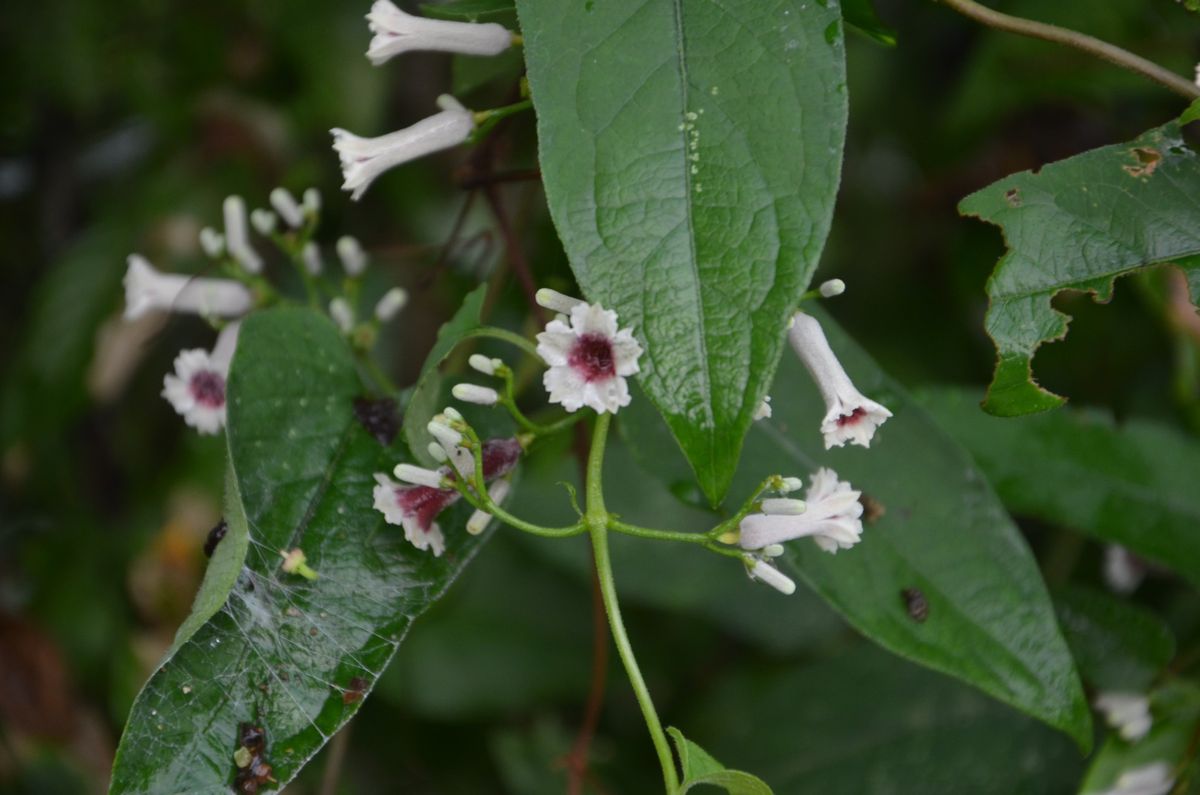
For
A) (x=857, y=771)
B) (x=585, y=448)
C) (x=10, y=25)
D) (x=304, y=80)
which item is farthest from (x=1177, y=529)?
(x=10, y=25)

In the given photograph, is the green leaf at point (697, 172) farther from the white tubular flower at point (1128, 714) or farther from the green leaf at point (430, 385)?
the white tubular flower at point (1128, 714)

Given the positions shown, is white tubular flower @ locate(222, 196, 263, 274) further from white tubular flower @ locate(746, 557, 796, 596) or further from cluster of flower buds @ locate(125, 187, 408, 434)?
white tubular flower @ locate(746, 557, 796, 596)

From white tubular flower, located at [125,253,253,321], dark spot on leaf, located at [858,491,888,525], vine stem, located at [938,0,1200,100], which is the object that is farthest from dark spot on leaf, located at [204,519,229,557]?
vine stem, located at [938,0,1200,100]

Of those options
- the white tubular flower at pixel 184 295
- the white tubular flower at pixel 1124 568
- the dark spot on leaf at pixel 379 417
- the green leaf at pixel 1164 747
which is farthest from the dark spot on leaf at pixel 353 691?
the white tubular flower at pixel 1124 568

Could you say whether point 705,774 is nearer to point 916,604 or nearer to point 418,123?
point 916,604

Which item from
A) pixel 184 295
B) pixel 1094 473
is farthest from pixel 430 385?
pixel 1094 473
